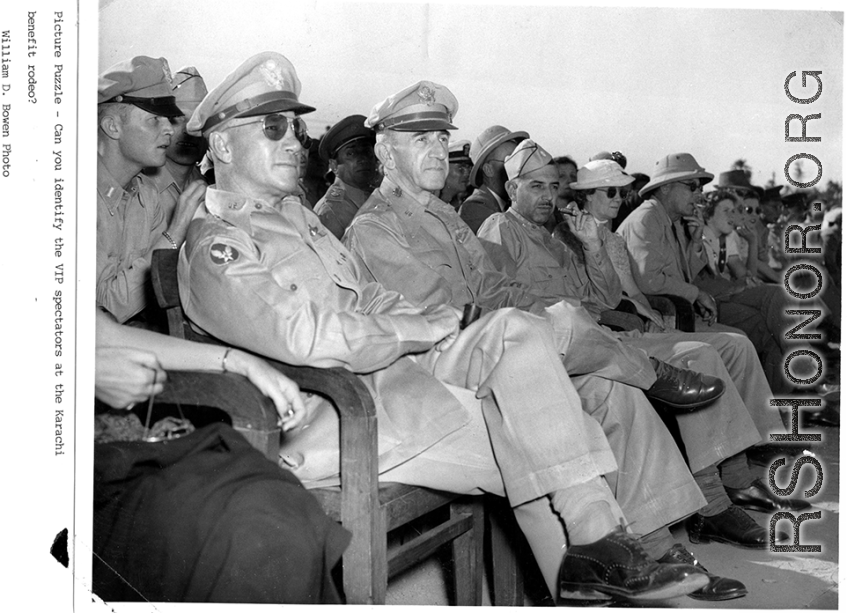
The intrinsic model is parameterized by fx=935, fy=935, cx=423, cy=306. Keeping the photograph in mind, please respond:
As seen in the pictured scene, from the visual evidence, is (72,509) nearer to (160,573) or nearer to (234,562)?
(160,573)

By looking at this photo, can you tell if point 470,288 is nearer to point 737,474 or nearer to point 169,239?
point 169,239

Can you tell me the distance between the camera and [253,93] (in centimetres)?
245

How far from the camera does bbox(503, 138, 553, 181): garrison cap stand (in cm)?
342

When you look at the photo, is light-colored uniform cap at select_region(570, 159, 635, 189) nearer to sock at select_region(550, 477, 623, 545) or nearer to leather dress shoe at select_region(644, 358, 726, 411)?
leather dress shoe at select_region(644, 358, 726, 411)

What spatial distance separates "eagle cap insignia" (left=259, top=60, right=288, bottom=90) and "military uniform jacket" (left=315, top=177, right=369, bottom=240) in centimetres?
76

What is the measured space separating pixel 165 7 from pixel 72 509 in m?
1.33

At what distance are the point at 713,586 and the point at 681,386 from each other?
567mm

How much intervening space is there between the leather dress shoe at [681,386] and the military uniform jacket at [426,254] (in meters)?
0.42

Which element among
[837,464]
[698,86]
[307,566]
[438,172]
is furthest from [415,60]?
[837,464]

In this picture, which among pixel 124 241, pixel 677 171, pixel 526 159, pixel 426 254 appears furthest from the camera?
pixel 677 171

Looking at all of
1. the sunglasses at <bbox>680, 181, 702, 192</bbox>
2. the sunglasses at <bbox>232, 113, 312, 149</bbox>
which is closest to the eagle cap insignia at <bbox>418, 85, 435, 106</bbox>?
the sunglasses at <bbox>232, 113, 312, 149</bbox>

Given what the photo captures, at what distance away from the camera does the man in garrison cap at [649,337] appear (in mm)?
3164

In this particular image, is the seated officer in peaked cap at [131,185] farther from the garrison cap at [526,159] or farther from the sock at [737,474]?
the sock at [737,474]

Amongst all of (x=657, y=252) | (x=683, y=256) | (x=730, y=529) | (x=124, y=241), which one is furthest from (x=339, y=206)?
(x=730, y=529)
